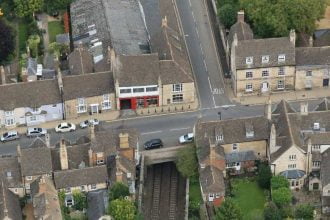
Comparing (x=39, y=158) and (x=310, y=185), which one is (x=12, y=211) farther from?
(x=310, y=185)

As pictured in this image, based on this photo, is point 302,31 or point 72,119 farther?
point 302,31

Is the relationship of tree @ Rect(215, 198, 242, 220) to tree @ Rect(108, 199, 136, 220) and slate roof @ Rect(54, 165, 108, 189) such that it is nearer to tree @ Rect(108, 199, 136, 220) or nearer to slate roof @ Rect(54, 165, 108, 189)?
tree @ Rect(108, 199, 136, 220)

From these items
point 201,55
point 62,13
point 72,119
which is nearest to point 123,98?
point 72,119

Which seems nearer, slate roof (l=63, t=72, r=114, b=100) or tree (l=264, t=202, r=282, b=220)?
tree (l=264, t=202, r=282, b=220)

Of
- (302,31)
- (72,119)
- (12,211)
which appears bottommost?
(12,211)

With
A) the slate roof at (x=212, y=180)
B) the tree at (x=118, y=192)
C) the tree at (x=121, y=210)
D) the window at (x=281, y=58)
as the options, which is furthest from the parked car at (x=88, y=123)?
the window at (x=281, y=58)

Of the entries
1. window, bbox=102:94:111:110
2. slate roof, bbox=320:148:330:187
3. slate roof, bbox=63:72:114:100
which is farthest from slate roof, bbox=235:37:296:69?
slate roof, bbox=320:148:330:187

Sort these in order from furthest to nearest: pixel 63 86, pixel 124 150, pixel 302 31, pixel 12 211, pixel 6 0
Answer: pixel 6 0 < pixel 302 31 < pixel 63 86 < pixel 124 150 < pixel 12 211
